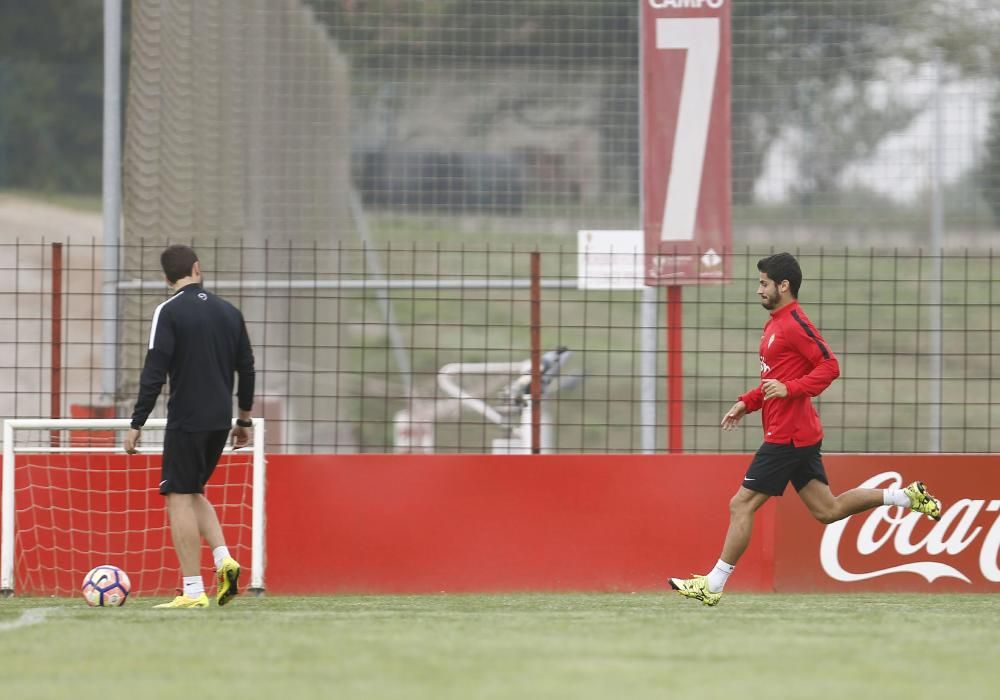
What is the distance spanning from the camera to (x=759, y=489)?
7977 millimetres

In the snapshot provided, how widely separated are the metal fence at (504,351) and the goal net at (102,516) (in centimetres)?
51

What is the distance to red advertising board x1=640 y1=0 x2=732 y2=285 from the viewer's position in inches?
424

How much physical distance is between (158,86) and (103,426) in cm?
413

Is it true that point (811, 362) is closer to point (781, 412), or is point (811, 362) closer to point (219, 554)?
point (781, 412)

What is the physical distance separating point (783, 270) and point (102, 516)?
15.5 ft

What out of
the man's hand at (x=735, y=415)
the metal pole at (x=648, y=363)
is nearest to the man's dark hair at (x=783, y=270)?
the man's hand at (x=735, y=415)

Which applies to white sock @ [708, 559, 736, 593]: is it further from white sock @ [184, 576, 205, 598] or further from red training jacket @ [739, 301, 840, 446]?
white sock @ [184, 576, 205, 598]

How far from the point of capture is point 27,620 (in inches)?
280

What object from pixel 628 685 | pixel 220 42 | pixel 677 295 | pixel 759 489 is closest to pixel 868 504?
pixel 759 489

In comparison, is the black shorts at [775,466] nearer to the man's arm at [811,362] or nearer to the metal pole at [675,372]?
the man's arm at [811,362]

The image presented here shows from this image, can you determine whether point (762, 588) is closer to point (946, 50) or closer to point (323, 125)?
point (323, 125)

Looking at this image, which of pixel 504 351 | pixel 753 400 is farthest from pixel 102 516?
pixel 504 351

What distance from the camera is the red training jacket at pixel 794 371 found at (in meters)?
7.83

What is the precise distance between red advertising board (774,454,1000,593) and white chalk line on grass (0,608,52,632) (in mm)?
4631
